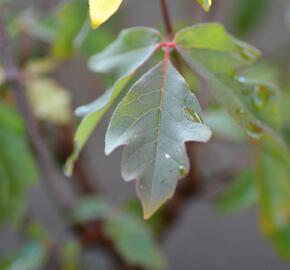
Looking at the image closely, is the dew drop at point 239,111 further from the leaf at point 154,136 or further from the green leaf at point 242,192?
the green leaf at point 242,192

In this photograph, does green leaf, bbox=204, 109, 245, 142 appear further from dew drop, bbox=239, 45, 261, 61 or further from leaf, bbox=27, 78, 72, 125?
dew drop, bbox=239, 45, 261, 61

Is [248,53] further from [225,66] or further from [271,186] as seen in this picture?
[271,186]

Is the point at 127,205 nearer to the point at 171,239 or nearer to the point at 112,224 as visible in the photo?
the point at 112,224

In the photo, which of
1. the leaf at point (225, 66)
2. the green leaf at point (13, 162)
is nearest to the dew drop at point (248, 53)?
the leaf at point (225, 66)

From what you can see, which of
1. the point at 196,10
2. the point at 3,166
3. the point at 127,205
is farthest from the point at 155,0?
the point at 3,166

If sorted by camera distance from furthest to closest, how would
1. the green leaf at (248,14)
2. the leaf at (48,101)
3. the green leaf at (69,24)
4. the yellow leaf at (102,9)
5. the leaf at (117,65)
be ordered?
the green leaf at (248,14)
the leaf at (48,101)
the green leaf at (69,24)
the leaf at (117,65)
the yellow leaf at (102,9)

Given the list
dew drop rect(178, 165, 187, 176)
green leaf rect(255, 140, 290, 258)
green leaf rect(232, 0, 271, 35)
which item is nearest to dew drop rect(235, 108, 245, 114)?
dew drop rect(178, 165, 187, 176)

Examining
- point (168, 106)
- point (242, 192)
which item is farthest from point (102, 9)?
point (242, 192)
